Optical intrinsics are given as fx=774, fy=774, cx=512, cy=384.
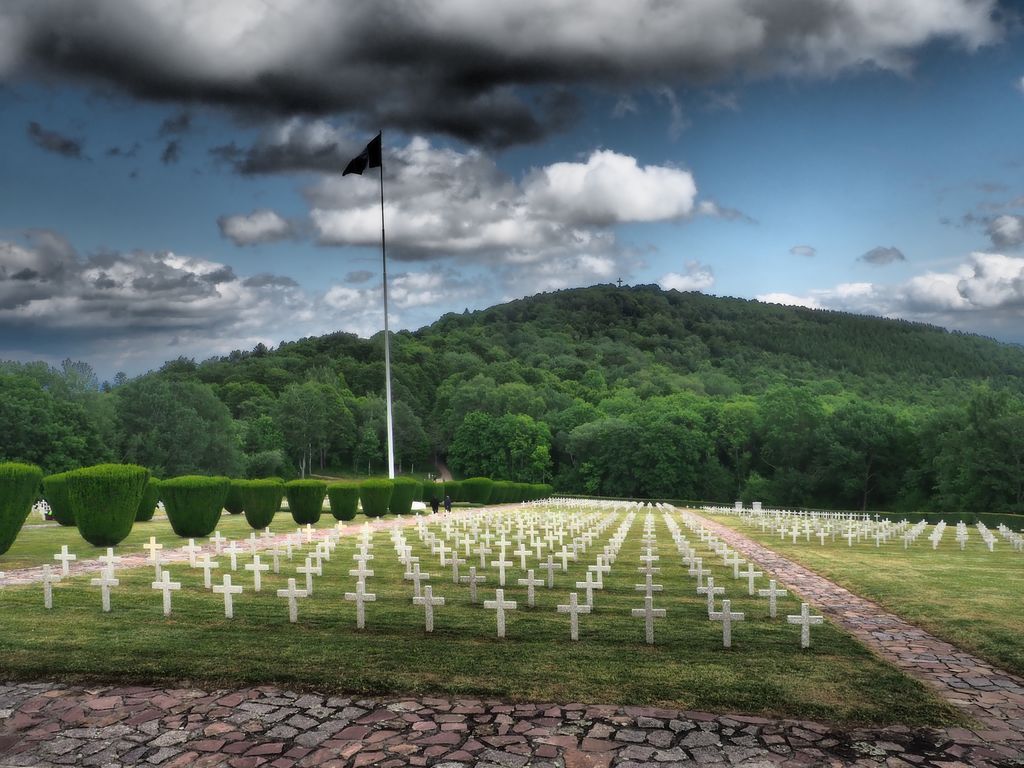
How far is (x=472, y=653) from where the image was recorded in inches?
314

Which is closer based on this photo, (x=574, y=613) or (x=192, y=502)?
(x=574, y=613)

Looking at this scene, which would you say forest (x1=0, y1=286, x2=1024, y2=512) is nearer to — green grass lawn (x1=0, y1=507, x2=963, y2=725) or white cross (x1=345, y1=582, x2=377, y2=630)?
green grass lawn (x1=0, y1=507, x2=963, y2=725)

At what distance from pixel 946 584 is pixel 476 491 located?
42625mm

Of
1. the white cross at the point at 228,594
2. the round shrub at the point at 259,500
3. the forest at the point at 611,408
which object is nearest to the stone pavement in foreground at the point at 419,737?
the white cross at the point at 228,594

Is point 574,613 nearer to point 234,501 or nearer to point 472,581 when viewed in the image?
point 472,581

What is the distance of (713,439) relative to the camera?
86.5 m

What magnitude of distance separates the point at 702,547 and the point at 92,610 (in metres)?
→ 15.0

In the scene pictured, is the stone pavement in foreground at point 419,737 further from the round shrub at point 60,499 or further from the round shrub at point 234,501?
the round shrub at point 234,501

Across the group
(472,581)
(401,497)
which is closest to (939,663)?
(472,581)

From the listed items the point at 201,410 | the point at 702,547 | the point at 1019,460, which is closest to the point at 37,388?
the point at 201,410

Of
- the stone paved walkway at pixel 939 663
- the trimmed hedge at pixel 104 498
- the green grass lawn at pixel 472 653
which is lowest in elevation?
the stone paved walkway at pixel 939 663

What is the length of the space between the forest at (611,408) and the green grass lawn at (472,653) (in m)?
41.3

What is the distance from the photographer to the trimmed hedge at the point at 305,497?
25859 mm

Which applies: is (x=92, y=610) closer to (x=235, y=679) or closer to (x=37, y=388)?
(x=235, y=679)
